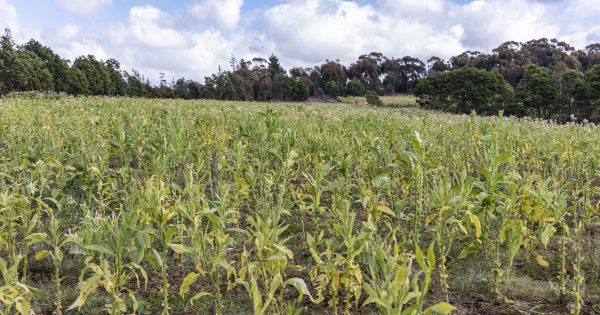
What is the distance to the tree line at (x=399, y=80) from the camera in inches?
1563

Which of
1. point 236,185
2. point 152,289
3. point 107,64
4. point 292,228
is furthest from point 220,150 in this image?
point 107,64

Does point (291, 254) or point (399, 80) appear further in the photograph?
point (399, 80)

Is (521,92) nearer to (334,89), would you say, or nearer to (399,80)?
(334,89)

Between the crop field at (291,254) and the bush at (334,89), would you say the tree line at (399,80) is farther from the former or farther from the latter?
the crop field at (291,254)

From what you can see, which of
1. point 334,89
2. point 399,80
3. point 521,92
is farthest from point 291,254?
point 399,80

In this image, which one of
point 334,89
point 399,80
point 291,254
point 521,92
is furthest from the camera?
point 399,80

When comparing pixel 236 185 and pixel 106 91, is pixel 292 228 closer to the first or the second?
pixel 236 185

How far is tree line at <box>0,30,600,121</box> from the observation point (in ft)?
130

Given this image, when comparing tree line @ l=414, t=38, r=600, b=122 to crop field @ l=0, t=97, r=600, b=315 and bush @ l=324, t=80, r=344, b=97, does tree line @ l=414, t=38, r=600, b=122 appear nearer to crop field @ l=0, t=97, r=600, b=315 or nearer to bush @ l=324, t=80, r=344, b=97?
bush @ l=324, t=80, r=344, b=97

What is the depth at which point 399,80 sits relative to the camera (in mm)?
85562

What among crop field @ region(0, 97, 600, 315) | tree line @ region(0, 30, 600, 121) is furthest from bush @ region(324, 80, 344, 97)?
crop field @ region(0, 97, 600, 315)

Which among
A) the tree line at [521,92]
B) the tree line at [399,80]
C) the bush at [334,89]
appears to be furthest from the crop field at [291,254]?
the bush at [334,89]

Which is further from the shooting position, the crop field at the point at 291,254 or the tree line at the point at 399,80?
the tree line at the point at 399,80

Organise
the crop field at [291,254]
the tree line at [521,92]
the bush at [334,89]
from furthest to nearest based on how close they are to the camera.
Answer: the bush at [334,89] → the tree line at [521,92] → the crop field at [291,254]
